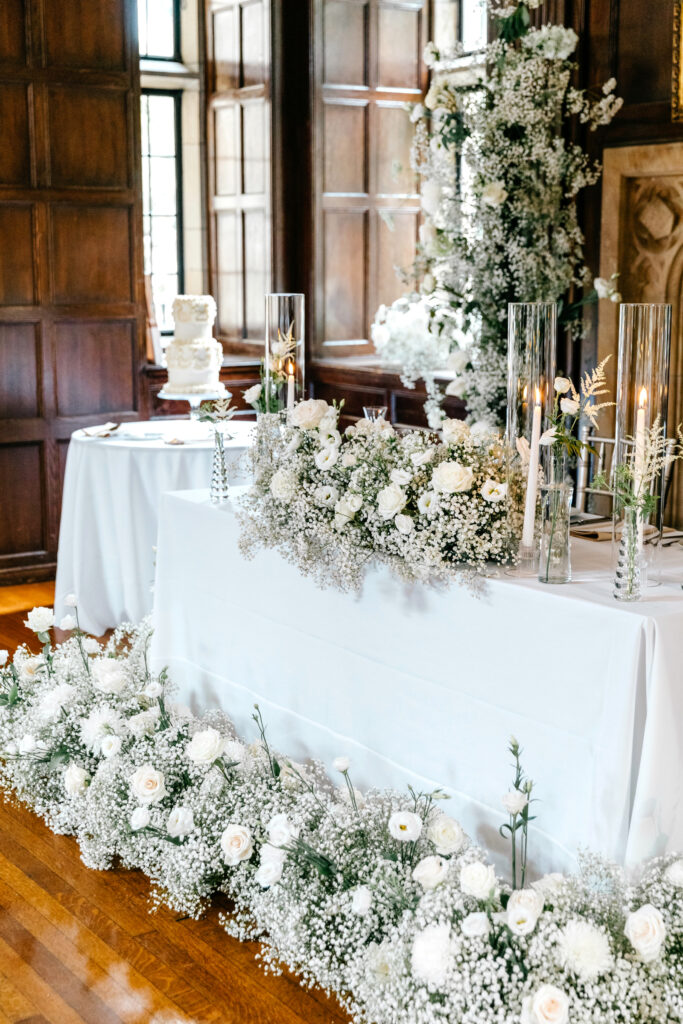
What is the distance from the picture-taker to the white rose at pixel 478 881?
8.09ft

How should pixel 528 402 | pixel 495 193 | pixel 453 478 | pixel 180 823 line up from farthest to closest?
pixel 495 193, pixel 180 823, pixel 528 402, pixel 453 478

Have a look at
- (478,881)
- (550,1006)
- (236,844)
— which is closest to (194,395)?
(236,844)

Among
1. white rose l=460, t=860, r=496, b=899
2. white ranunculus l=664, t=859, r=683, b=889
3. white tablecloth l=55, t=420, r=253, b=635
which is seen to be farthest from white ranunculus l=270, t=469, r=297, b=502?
white tablecloth l=55, t=420, r=253, b=635

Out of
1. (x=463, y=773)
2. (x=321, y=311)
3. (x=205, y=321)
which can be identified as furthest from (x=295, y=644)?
(x=321, y=311)

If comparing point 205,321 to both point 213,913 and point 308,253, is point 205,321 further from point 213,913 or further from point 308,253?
point 213,913

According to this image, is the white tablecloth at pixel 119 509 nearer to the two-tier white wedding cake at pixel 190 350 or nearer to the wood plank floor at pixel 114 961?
the two-tier white wedding cake at pixel 190 350

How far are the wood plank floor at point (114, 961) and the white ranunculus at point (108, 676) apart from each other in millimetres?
483

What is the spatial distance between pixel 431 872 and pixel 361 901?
0.56 ft

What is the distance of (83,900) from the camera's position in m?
3.22

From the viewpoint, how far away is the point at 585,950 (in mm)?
2309

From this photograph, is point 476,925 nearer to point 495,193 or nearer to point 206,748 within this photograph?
point 206,748

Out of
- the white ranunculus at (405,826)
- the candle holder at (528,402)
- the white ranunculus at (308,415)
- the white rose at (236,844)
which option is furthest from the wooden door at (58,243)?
the white ranunculus at (405,826)

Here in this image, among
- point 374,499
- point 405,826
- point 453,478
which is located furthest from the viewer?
point 374,499

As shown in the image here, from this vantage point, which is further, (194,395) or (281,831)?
(194,395)
